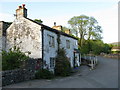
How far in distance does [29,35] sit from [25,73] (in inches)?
219

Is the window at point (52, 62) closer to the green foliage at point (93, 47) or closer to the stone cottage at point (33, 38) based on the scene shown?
the stone cottage at point (33, 38)

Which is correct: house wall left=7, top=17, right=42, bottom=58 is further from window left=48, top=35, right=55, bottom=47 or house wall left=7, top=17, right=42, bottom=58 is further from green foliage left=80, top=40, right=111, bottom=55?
green foliage left=80, top=40, right=111, bottom=55

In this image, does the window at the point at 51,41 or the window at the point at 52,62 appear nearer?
the window at the point at 52,62

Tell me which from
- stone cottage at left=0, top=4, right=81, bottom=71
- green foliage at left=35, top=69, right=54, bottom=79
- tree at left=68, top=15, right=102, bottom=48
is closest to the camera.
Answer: green foliage at left=35, top=69, right=54, bottom=79

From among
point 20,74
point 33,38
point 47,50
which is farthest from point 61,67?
point 20,74

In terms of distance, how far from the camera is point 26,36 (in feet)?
59.1

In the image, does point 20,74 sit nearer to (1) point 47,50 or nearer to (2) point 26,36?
(1) point 47,50

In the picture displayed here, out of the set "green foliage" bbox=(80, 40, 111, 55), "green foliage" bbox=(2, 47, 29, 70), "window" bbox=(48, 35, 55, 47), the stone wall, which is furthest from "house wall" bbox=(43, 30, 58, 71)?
"green foliage" bbox=(80, 40, 111, 55)

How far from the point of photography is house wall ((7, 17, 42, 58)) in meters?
17.1

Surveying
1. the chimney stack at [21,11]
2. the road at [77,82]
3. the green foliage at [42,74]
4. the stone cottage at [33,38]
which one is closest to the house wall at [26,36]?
the stone cottage at [33,38]

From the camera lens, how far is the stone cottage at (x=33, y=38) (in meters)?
17.0

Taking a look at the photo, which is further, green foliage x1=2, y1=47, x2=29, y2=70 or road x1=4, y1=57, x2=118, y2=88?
green foliage x1=2, y1=47, x2=29, y2=70

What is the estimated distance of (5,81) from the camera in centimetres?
1155

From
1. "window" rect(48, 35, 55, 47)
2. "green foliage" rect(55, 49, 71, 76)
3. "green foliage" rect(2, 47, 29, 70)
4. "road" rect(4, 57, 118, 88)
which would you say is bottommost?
"road" rect(4, 57, 118, 88)
